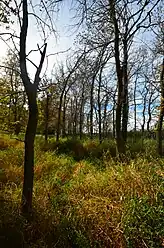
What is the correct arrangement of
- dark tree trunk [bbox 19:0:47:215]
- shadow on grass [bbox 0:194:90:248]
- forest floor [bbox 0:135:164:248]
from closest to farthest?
1. forest floor [bbox 0:135:164:248]
2. shadow on grass [bbox 0:194:90:248]
3. dark tree trunk [bbox 19:0:47:215]

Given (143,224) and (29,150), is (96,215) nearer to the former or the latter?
(143,224)

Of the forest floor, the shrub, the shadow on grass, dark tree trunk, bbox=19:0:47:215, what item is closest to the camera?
the shrub

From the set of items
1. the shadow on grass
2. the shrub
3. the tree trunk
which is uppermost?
the tree trunk

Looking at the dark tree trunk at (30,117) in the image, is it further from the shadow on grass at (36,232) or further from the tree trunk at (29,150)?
the shadow on grass at (36,232)

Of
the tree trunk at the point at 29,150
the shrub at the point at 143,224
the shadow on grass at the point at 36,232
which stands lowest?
the shadow on grass at the point at 36,232

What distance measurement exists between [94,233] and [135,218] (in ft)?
2.32

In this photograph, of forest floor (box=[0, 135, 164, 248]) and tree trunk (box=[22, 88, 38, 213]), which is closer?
forest floor (box=[0, 135, 164, 248])

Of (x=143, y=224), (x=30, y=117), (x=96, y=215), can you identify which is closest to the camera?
(x=143, y=224)

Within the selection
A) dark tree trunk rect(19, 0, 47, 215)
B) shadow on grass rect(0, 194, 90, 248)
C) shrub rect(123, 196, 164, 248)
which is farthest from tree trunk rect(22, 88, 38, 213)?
shrub rect(123, 196, 164, 248)

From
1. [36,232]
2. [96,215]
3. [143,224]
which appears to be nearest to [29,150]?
[36,232]

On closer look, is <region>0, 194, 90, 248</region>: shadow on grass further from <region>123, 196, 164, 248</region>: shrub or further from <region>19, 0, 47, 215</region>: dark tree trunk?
<region>123, 196, 164, 248</region>: shrub

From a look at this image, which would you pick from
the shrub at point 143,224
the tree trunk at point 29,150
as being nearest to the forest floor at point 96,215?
the shrub at point 143,224

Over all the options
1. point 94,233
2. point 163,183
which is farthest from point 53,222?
point 163,183

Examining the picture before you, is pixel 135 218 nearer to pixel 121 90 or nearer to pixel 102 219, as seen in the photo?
pixel 102 219
